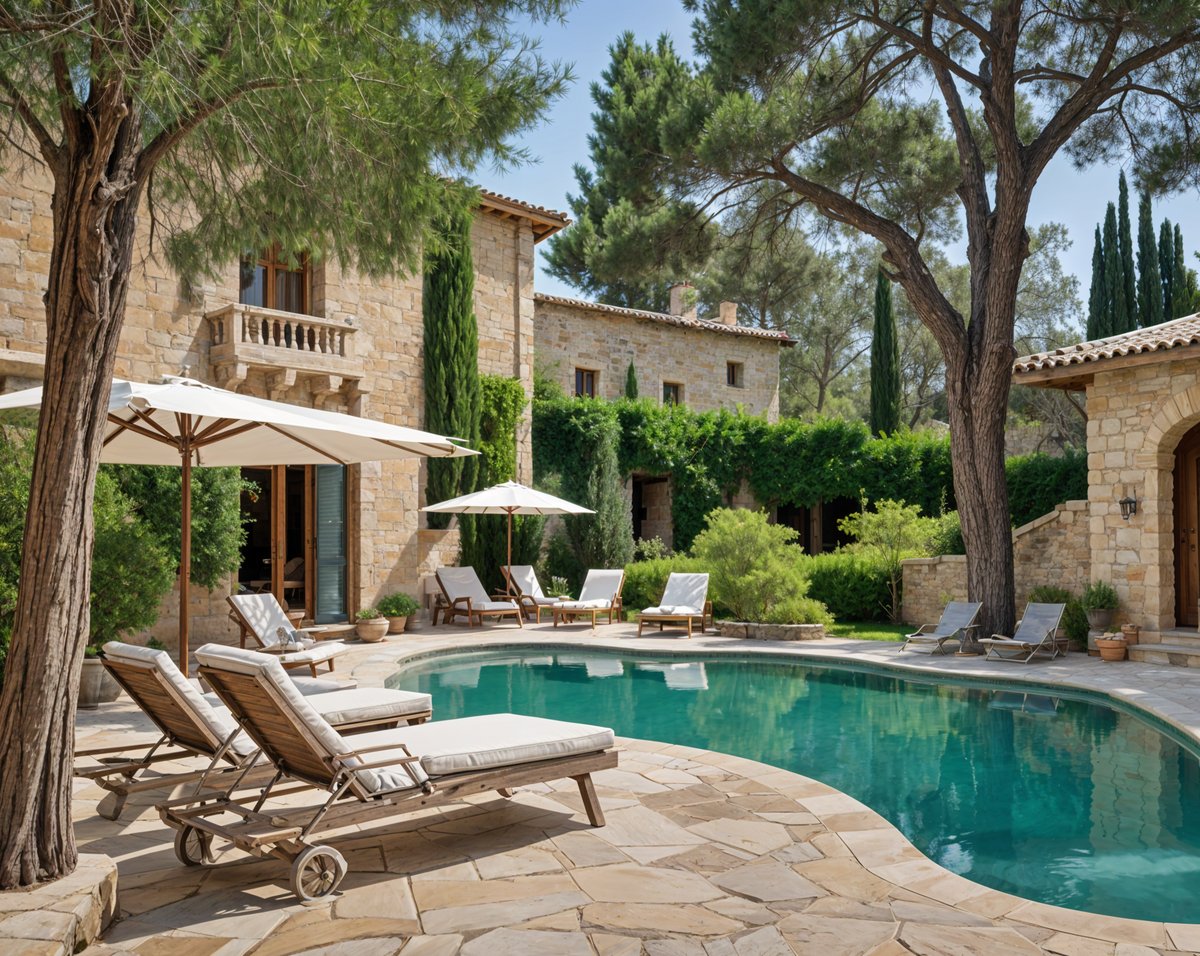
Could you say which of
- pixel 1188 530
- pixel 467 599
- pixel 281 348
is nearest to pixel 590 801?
pixel 1188 530

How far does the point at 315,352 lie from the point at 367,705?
931 cm

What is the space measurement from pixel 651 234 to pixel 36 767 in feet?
37.4

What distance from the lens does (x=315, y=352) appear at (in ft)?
45.2

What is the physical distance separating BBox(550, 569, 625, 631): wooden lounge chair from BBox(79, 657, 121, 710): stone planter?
24.3ft

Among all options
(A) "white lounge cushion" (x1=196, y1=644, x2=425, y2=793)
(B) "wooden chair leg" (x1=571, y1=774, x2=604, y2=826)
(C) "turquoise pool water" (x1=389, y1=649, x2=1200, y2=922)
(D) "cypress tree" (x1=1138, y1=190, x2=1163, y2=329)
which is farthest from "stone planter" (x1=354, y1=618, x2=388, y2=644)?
(D) "cypress tree" (x1=1138, y1=190, x2=1163, y2=329)

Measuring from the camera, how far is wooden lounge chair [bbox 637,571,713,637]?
13.6m

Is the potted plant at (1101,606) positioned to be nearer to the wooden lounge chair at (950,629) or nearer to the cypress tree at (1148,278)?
the wooden lounge chair at (950,629)

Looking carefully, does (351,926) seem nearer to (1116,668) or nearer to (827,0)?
(1116,668)

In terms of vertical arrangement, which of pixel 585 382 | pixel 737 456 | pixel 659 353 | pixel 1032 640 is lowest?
pixel 1032 640

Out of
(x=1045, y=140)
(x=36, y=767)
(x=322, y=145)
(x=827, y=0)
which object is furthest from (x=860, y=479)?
(x=36, y=767)

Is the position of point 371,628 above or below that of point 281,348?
below

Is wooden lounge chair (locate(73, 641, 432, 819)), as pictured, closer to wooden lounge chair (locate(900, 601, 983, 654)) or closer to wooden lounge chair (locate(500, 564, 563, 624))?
wooden lounge chair (locate(900, 601, 983, 654))

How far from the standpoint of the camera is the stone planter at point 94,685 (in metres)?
7.83

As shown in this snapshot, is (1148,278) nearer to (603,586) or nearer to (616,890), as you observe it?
(603,586)
